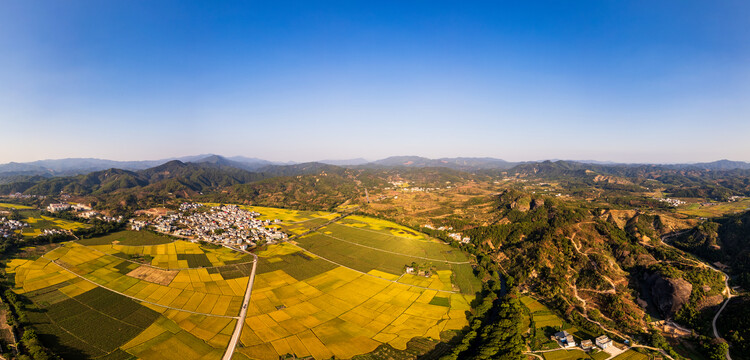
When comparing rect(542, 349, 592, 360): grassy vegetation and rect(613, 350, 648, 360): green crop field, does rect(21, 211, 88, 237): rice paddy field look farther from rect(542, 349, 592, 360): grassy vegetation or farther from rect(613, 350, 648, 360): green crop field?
rect(613, 350, 648, 360): green crop field

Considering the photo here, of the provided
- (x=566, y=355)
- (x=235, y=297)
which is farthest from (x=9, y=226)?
(x=566, y=355)

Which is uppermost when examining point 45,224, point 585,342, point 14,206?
point 14,206

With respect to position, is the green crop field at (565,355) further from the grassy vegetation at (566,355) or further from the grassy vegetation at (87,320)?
the grassy vegetation at (87,320)

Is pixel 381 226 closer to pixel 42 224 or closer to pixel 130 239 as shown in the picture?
pixel 130 239

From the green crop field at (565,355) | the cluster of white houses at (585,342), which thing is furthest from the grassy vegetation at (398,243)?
the green crop field at (565,355)

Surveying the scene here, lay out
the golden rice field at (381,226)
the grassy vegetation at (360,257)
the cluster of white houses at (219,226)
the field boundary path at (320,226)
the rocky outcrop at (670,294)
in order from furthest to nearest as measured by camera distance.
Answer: the golden rice field at (381,226) < the field boundary path at (320,226) < the cluster of white houses at (219,226) < the grassy vegetation at (360,257) < the rocky outcrop at (670,294)

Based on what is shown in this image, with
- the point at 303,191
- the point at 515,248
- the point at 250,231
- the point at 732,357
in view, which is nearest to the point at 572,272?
the point at 515,248

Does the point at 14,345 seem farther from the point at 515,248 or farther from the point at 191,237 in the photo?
the point at 515,248
